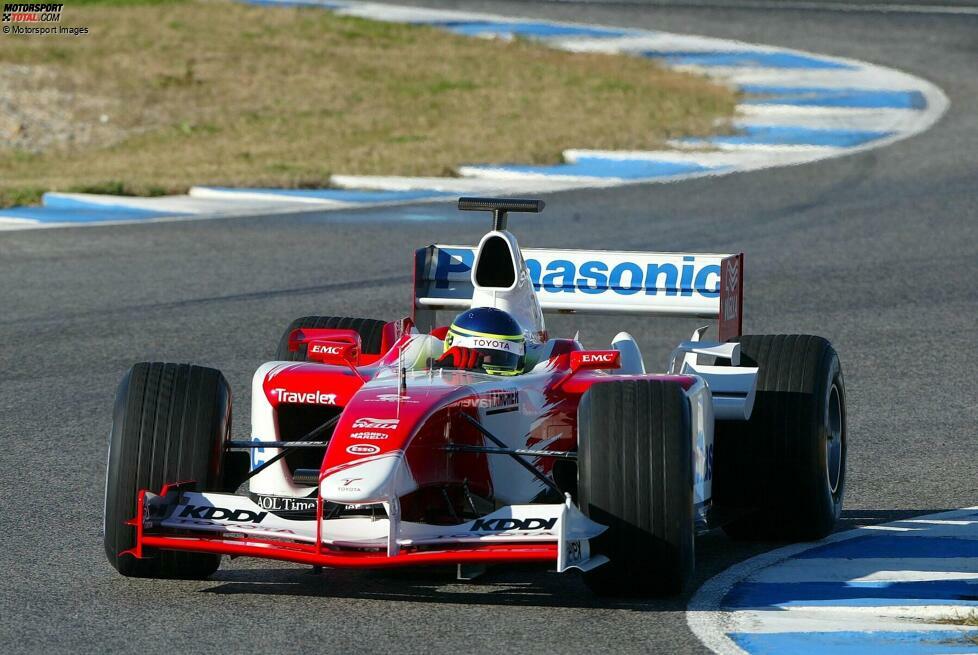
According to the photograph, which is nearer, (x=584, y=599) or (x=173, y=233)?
(x=584, y=599)

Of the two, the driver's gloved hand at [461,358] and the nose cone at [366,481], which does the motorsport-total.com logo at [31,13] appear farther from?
the nose cone at [366,481]

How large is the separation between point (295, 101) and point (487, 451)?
1926cm

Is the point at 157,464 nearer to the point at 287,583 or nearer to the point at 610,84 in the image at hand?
the point at 287,583

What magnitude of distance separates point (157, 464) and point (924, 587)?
9.00 ft

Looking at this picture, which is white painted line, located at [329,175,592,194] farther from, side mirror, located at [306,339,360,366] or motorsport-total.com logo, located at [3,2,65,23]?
motorsport-total.com logo, located at [3,2,65,23]

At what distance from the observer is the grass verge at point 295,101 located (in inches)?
810

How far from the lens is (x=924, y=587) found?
6594 mm

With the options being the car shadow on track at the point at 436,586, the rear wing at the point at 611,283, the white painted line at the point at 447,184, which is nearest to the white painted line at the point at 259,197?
the white painted line at the point at 447,184

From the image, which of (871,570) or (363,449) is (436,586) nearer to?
(363,449)

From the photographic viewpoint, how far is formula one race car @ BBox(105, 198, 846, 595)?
20.0ft

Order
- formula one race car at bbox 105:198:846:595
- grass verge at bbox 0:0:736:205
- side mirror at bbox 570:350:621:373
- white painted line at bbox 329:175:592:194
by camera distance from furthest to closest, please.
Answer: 1. grass verge at bbox 0:0:736:205
2. white painted line at bbox 329:175:592:194
3. side mirror at bbox 570:350:621:373
4. formula one race car at bbox 105:198:846:595

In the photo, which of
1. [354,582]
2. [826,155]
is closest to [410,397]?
[354,582]

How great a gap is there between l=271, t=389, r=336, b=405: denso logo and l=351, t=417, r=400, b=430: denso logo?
54 cm

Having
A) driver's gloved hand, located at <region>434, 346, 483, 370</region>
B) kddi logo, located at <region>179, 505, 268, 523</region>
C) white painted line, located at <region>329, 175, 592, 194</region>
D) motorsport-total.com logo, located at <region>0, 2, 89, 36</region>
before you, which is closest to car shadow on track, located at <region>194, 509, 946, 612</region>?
kddi logo, located at <region>179, 505, 268, 523</region>
